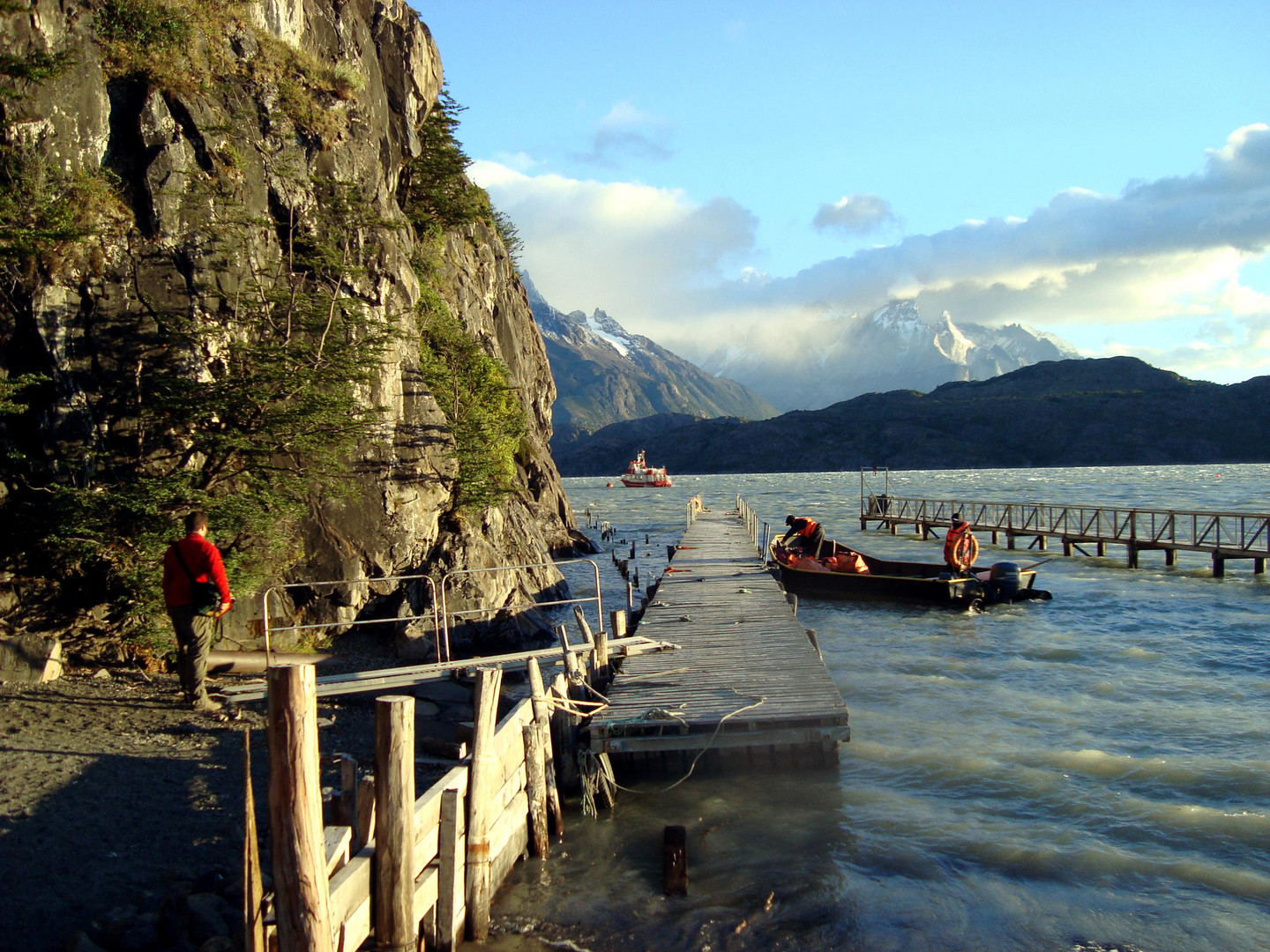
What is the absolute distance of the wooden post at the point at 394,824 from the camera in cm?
555

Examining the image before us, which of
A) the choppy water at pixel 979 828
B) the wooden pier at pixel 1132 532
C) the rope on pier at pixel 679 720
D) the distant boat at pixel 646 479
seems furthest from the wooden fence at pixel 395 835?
the distant boat at pixel 646 479

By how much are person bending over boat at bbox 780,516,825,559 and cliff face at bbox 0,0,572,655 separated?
790 centimetres

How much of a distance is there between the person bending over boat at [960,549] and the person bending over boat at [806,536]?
376 cm

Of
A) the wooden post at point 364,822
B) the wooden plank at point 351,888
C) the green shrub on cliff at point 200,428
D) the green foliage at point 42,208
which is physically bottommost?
the wooden plank at point 351,888

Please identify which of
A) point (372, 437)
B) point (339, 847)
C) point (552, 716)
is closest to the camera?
point (339, 847)

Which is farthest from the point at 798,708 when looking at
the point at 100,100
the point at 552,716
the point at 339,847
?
the point at 100,100

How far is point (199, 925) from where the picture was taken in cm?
589

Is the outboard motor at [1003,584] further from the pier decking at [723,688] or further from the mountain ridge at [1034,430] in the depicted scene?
the mountain ridge at [1034,430]

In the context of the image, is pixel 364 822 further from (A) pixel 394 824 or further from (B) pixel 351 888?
(B) pixel 351 888

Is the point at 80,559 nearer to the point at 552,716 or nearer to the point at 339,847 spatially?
the point at 552,716

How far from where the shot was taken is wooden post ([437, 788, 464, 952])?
250 inches

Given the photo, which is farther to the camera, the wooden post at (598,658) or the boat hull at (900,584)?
the boat hull at (900,584)

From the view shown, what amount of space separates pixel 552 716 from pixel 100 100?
43.9ft

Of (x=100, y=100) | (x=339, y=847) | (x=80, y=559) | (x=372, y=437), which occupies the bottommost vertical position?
(x=339, y=847)
